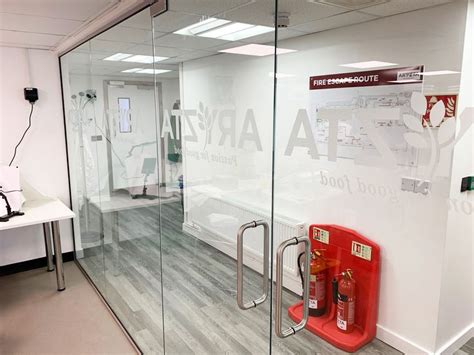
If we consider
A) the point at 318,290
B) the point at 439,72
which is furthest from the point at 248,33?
the point at 318,290

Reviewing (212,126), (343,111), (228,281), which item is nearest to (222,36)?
(212,126)

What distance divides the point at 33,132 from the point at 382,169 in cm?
347

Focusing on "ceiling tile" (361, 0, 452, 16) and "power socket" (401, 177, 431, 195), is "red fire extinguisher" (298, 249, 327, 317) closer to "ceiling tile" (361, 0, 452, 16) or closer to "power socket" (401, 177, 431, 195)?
"power socket" (401, 177, 431, 195)

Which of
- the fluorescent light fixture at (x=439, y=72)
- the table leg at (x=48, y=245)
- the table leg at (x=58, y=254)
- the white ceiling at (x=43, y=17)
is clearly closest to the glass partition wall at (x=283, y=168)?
the fluorescent light fixture at (x=439, y=72)

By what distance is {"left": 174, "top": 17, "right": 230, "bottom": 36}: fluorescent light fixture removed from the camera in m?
1.96

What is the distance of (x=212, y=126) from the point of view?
2221 millimetres

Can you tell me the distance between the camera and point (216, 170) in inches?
93.6

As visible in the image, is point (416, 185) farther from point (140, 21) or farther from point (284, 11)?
point (140, 21)

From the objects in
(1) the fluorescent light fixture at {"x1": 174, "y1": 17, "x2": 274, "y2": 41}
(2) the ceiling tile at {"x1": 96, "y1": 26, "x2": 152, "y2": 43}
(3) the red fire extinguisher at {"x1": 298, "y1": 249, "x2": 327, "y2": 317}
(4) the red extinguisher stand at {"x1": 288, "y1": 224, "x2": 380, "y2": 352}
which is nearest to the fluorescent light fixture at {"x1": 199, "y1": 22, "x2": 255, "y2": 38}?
(1) the fluorescent light fixture at {"x1": 174, "y1": 17, "x2": 274, "y2": 41}

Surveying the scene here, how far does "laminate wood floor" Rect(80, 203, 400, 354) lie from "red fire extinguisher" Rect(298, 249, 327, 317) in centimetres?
22

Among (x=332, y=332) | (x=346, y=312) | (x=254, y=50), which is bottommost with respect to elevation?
(x=332, y=332)

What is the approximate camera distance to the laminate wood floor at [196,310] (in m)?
2.42

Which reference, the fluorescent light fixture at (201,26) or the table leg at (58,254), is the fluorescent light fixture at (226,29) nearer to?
the fluorescent light fixture at (201,26)

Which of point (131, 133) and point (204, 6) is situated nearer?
point (204, 6)
